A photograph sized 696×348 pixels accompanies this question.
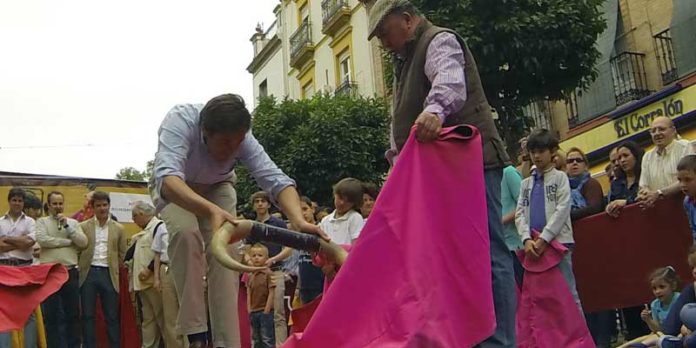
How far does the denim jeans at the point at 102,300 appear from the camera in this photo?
30.2 ft

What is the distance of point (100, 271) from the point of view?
374 inches

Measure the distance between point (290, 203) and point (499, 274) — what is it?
135cm

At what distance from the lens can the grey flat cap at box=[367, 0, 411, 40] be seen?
414 centimetres

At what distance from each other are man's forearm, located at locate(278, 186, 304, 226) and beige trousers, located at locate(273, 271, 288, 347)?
377cm

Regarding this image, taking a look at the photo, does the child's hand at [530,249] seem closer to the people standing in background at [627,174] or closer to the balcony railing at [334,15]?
the people standing in background at [627,174]

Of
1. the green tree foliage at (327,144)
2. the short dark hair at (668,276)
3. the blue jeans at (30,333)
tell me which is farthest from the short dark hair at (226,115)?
the green tree foliage at (327,144)

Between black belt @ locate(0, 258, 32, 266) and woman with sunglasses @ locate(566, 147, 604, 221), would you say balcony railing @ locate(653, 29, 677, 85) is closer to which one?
woman with sunglasses @ locate(566, 147, 604, 221)

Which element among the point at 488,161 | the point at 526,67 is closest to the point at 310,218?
the point at 488,161

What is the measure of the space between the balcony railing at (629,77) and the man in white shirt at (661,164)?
1220cm

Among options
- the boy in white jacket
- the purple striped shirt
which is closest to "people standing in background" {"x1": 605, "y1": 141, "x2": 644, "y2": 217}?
the boy in white jacket

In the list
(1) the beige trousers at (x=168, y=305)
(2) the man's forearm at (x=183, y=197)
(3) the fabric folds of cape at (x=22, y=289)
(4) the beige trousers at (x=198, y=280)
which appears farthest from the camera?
(1) the beige trousers at (x=168, y=305)

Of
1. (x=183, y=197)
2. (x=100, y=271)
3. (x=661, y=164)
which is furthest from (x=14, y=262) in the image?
(x=661, y=164)

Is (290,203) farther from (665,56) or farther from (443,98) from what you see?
(665,56)

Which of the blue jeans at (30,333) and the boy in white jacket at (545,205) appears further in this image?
the blue jeans at (30,333)
